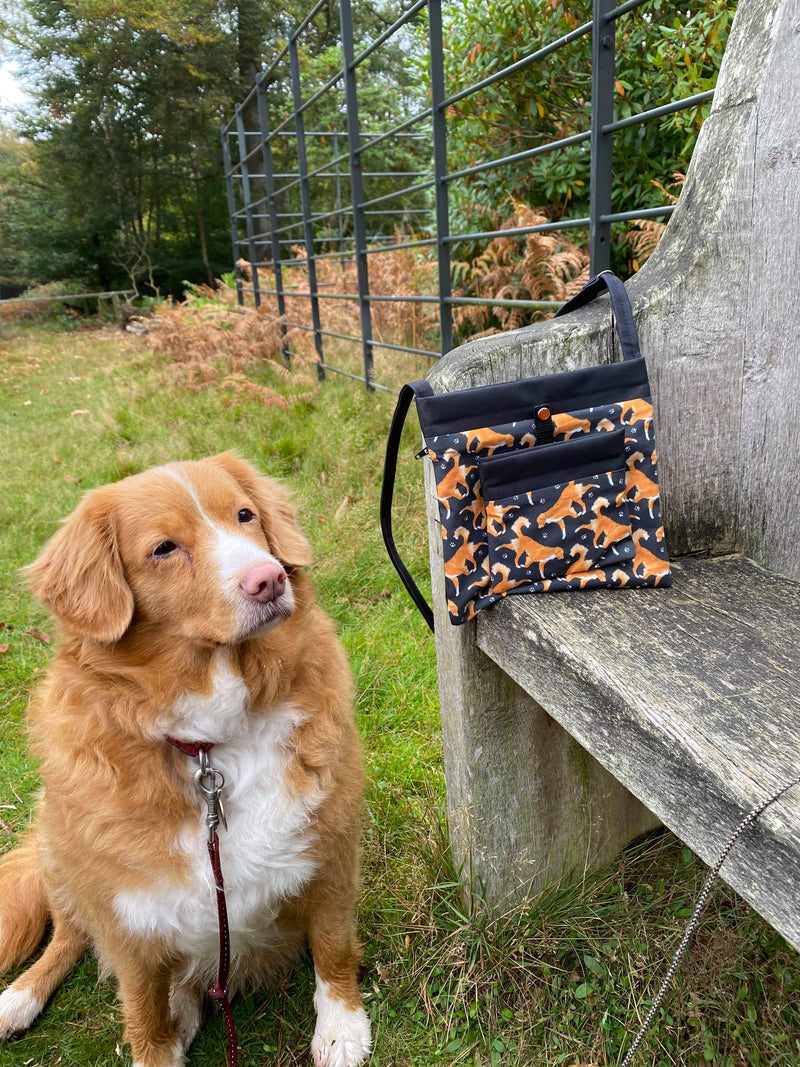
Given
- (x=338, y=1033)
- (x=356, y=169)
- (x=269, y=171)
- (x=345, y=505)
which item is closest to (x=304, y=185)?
(x=356, y=169)

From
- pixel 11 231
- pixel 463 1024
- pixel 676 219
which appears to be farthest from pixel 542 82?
pixel 11 231

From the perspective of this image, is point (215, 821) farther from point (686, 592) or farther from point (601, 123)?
point (601, 123)

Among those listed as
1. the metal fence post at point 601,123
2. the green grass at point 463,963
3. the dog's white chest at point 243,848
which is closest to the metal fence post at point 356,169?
the metal fence post at point 601,123

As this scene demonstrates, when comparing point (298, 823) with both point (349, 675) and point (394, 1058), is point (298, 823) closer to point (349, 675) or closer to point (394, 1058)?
point (349, 675)

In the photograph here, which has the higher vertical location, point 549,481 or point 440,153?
point 440,153

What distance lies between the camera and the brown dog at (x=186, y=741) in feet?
4.72

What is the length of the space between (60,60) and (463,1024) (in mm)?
26497

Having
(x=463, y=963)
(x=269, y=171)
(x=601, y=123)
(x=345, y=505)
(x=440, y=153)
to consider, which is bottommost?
(x=463, y=963)

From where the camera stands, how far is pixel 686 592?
1.34m

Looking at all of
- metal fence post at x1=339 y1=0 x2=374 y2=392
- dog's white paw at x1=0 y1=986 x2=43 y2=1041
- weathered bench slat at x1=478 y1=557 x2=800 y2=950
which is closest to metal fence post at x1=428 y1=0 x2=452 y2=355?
metal fence post at x1=339 y1=0 x2=374 y2=392

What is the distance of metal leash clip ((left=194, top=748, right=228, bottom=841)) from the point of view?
1443 millimetres

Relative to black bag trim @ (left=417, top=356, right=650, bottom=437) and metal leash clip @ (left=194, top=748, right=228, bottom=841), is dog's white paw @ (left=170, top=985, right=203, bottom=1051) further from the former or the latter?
black bag trim @ (left=417, top=356, right=650, bottom=437)

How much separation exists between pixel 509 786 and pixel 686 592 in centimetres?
62

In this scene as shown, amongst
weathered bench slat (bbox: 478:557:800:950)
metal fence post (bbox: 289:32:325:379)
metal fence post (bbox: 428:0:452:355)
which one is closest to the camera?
weathered bench slat (bbox: 478:557:800:950)
